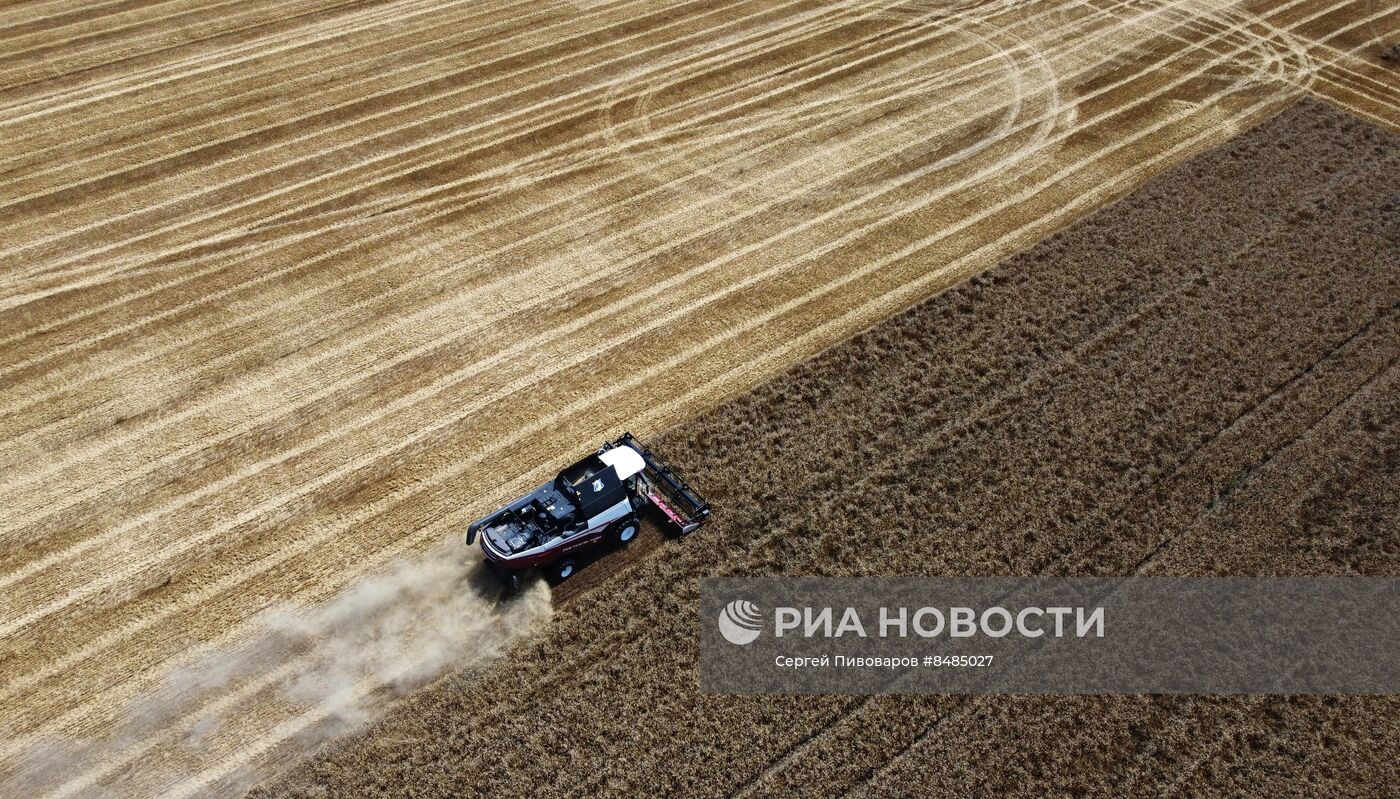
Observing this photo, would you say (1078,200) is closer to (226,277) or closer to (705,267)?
(705,267)

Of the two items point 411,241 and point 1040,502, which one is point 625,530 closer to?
point 1040,502

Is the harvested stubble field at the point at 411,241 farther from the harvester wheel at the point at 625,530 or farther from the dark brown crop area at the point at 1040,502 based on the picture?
the dark brown crop area at the point at 1040,502

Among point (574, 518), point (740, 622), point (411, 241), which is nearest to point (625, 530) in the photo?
point (574, 518)

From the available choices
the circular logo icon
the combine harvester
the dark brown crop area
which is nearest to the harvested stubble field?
the combine harvester

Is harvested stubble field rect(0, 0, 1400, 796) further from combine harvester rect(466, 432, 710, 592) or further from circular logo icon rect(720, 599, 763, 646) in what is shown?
circular logo icon rect(720, 599, 763, 646)

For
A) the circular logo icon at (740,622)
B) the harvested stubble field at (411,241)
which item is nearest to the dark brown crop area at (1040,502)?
the circular logo icon at (740,622)

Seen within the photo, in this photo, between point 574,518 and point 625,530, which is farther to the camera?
point 625,530
